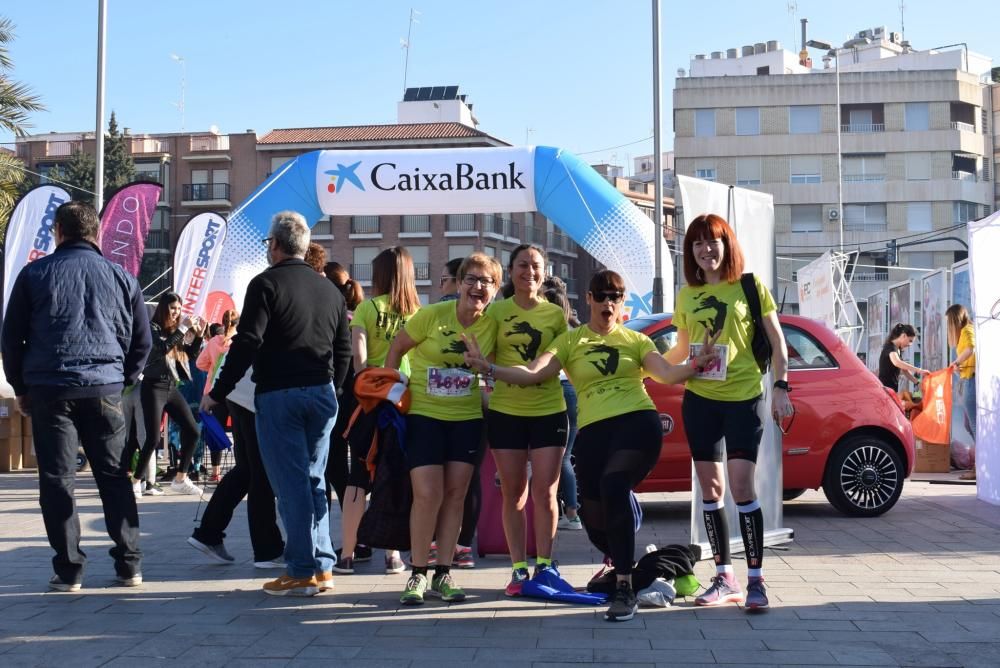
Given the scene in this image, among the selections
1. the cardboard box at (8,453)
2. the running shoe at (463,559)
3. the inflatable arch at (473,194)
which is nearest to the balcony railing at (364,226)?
the inflatable arch at (473,194)

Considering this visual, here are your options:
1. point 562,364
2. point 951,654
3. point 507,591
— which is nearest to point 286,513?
point 507,591

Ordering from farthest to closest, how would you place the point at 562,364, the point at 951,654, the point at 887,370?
1. the point at 887,370
2. the point at 562,364
3. the point at 951,654

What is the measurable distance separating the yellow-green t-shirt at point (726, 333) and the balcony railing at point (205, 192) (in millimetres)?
76641

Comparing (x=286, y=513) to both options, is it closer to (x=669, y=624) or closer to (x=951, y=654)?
(x=669, y=624)

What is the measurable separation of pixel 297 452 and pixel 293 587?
74 centimetres

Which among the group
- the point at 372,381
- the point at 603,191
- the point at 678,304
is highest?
the point at 603,191

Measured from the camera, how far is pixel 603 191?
16.9 metres

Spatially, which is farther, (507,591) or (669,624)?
(507,591)

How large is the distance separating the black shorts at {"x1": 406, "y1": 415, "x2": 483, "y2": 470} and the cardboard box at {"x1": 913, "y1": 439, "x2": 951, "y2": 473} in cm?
987

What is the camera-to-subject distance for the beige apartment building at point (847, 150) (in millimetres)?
69312

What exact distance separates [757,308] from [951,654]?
6.75 ft

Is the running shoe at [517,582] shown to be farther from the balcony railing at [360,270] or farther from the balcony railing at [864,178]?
the balcony railing at [360,270]

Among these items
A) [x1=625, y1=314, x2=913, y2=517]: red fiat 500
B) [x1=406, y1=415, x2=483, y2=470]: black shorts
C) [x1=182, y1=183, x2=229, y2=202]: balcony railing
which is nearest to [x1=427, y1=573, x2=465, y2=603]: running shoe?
[x1=406, y1=415, x2=483, y2=470]: black shorts

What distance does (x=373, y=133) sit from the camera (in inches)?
3049
